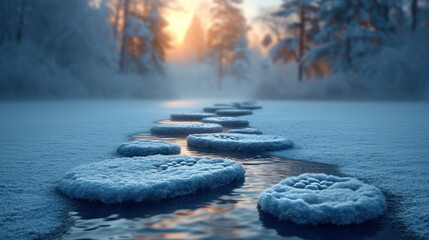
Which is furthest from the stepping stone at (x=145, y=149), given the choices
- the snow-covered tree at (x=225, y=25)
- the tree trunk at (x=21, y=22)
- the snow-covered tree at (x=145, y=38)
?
the snow-covered tree at (x=225, y=25)

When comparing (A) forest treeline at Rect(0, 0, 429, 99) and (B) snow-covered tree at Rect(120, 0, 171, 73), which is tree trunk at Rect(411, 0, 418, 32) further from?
(B) snow-covered tree at Rect(120, 0, 171, 73)

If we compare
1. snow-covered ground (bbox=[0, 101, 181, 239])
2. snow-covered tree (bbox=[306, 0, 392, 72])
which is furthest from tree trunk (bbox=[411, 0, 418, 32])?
A: snow-covered ground (bbox=[0, 101, 181, 239])

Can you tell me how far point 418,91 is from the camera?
69.5 feet

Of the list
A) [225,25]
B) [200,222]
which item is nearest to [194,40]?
[225,25]

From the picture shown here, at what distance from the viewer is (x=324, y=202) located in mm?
2652

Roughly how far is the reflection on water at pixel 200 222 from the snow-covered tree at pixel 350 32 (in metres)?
22.7

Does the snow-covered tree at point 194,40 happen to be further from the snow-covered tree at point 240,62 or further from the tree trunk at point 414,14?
the tree trunk at point 414,14

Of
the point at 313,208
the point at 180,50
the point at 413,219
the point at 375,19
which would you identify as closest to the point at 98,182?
the point at 313,208

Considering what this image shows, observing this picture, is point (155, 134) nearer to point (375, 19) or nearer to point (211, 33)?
point (375, 19)

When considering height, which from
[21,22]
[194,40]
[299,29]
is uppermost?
[194,40]

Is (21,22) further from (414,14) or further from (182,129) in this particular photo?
(414,14)

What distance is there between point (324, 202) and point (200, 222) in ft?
2.64

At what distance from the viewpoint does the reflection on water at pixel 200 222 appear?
2303 mm

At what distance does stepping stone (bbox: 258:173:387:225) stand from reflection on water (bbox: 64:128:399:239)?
0.17 feet
